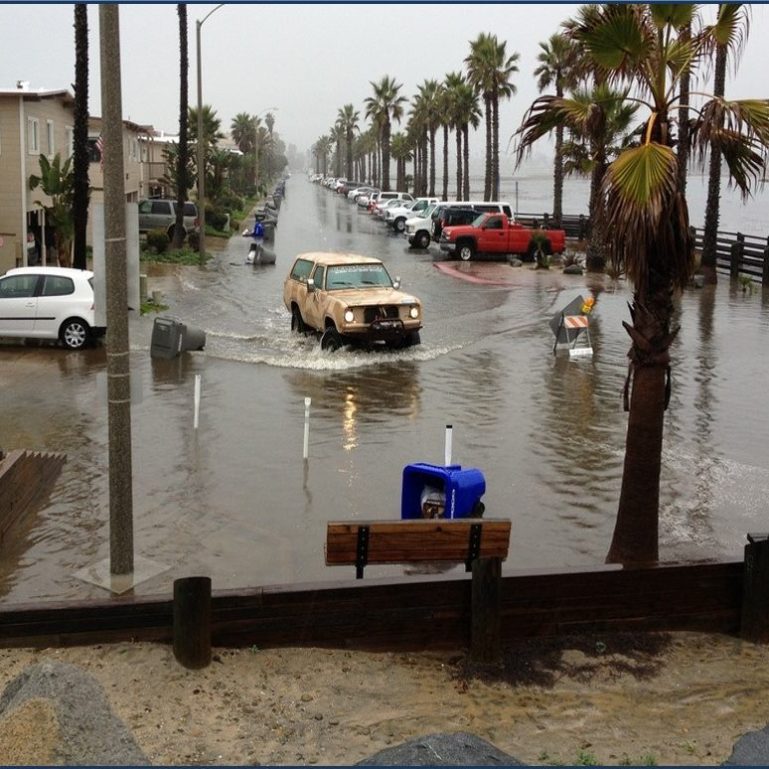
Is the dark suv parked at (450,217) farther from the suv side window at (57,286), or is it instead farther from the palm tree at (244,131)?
the palm tree at (244,131)

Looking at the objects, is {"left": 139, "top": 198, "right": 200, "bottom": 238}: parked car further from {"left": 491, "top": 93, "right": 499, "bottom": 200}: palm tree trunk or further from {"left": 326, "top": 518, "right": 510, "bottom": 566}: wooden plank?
{"left": 326, "top": 518, "right": 510, "bottom": 566}: wooden plank

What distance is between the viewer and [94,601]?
763 centimetres

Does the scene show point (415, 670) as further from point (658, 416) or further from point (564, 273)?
point (564, 273)

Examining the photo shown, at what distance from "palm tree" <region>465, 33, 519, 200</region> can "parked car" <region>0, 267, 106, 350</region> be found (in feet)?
154

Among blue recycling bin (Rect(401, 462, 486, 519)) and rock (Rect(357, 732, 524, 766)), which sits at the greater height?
blue recycling bin (Rect(401, 462, 486, 519))

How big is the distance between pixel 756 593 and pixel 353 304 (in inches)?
506

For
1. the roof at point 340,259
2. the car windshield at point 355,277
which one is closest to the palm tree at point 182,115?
the roof at point 340,259

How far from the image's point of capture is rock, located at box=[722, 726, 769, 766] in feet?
21.3

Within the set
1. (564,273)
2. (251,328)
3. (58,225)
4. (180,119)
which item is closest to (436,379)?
(251,328)

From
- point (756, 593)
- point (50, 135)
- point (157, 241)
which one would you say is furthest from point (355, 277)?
point (157, 241)

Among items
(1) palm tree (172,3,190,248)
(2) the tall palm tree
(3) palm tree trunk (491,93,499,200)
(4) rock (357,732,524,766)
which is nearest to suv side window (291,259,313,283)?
(2) the tall palm tree

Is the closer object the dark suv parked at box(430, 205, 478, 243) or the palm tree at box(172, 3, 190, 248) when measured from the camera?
the palm tree at box(172, 3, 190, 248)

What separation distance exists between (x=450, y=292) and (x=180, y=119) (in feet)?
55.8

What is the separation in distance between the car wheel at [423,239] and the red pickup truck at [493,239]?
603 cm
